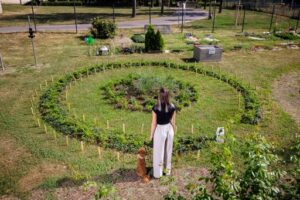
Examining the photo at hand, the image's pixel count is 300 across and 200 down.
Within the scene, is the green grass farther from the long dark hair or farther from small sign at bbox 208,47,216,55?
the long dark hair

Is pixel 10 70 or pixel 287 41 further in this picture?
pixel 287 41

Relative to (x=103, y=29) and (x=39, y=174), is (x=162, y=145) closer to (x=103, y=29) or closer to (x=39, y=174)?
(x=39, y=174)

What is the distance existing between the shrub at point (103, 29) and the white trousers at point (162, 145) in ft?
57.9

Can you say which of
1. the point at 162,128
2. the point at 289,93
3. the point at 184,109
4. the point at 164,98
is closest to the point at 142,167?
the point at 162,128

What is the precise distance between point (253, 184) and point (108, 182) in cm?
488

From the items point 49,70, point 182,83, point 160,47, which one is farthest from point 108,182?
point 160,47

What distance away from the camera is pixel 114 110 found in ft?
38.3

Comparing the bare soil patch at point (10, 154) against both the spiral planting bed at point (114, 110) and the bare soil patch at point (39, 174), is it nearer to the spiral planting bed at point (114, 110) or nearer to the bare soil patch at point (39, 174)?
the bare soil patch at point (39, 174)

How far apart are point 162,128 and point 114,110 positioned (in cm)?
470

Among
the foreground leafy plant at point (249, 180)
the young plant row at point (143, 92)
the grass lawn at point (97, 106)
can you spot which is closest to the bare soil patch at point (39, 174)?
the grass lawn at point (97, 106)

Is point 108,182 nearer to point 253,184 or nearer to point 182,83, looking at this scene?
point 253,184

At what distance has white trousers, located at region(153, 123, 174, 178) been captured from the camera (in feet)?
24.2

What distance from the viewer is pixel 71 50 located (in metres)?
20.5

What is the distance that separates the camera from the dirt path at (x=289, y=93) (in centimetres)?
1202
